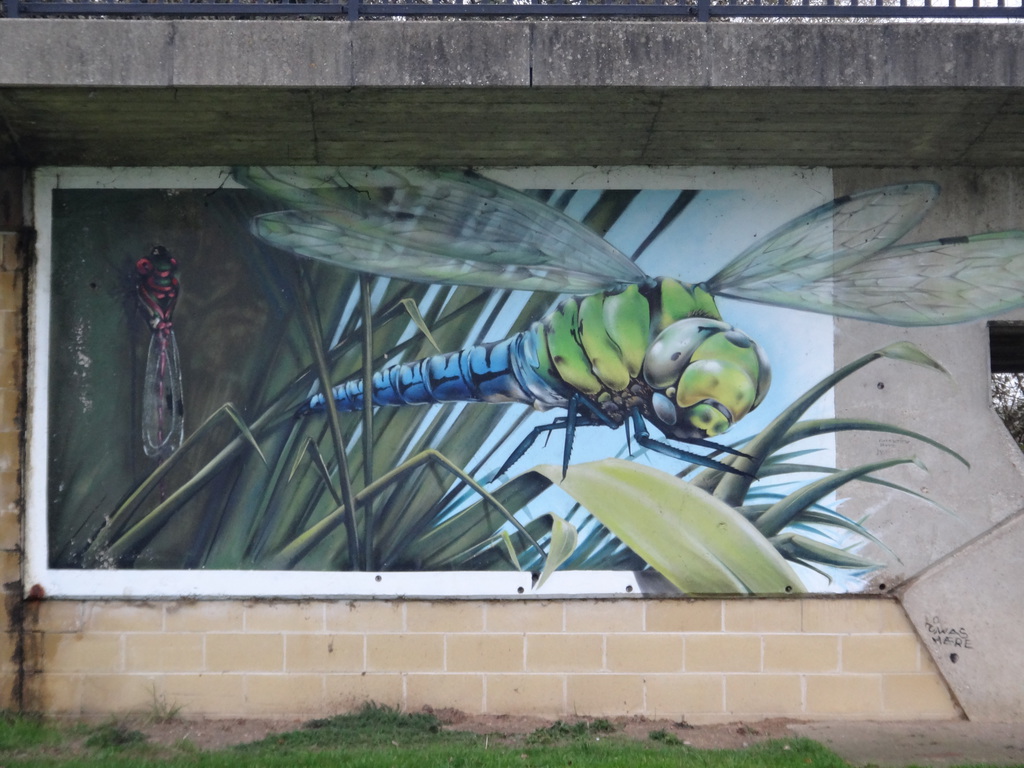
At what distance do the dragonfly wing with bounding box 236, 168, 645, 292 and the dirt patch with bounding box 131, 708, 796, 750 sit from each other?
255cm

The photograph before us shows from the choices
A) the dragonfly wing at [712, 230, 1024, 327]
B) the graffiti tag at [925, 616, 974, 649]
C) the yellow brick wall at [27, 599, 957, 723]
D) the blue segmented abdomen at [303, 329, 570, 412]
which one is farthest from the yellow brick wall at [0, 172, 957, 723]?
the dragonfly wing at [712, 230, 1024, 327]

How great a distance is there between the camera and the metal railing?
603 cm

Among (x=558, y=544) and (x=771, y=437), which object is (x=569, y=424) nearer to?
(x=558, y=544)

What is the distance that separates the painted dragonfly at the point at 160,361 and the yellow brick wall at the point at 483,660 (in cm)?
98

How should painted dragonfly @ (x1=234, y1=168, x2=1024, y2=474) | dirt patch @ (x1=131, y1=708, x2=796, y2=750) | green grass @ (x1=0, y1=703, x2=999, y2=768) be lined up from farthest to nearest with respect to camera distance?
painted dragonfly @ (x1=234, y1=168, x2=1024, y2=474) → dirt patch @ (x1=131, y1=708, x2=796, y2=750) → green grass @ (x1=0, y1=703, x2=999, y2=768)

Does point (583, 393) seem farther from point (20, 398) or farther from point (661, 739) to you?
point (20, 398)

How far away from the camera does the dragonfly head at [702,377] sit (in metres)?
6.65

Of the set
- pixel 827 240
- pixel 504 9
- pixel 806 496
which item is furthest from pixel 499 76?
pixel 806 496

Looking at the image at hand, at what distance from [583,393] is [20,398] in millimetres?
3336

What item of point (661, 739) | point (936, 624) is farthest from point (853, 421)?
point (661, 739)

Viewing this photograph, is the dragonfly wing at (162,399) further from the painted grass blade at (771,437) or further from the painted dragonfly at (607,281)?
the painted grass blade at (771,437)

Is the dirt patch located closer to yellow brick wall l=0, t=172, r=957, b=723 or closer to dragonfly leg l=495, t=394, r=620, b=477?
yellow brick wall l=0, t=172, r=957, b=723

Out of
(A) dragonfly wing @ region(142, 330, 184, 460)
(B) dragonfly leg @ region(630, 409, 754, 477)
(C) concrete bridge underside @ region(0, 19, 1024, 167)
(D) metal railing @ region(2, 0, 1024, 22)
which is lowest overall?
(B) dragonfly leg @ region(630, 409, 754, 477)

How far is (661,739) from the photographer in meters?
6.07
